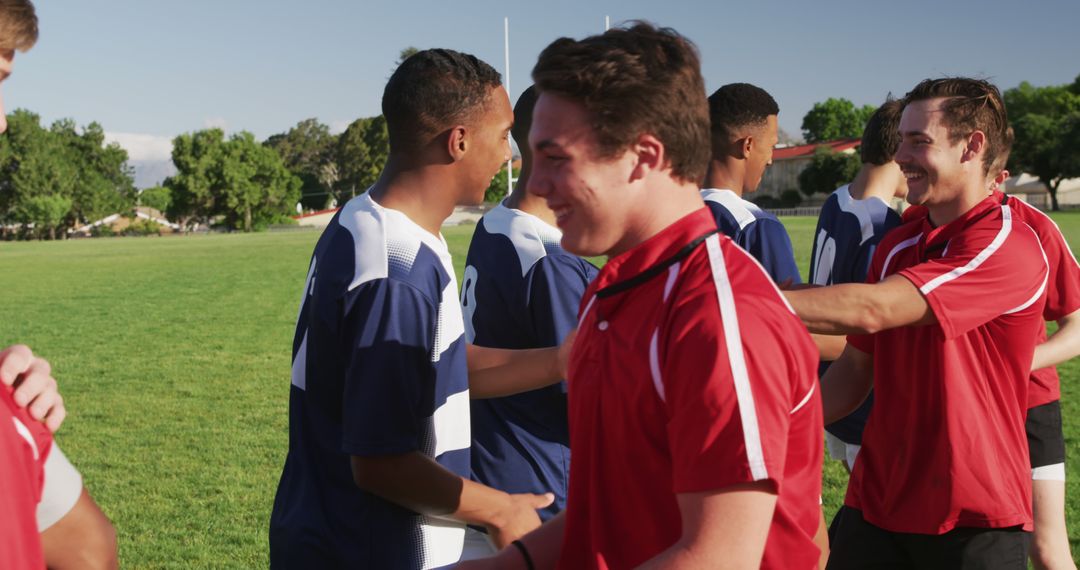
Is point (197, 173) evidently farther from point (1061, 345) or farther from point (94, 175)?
point (1061, 345)

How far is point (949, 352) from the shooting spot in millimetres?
3281

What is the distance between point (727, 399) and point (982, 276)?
6.44ft

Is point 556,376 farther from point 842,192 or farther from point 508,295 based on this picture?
point 842,192

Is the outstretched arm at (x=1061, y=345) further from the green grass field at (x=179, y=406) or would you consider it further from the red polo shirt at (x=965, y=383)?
the green grass field at (x=179, y=406)

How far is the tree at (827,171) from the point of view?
92.0 meters

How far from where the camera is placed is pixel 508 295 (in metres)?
3.61

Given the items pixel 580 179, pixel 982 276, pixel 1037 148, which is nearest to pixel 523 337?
pixel 982 276

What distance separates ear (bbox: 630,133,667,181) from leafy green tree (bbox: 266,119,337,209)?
126 m

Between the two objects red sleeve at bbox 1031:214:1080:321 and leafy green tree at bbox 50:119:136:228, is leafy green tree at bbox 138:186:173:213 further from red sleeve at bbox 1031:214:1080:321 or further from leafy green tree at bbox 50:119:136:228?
red sleeve at bbox 1031:214:1080:321

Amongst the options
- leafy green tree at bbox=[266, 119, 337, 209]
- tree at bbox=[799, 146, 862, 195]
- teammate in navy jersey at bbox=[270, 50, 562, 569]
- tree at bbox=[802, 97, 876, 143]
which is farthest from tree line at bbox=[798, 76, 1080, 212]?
teammate in navy jersey at bbox=[270, 50, 562, 569]

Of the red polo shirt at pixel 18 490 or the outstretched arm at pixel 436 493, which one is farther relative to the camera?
the outstretched arm at pixel 436 493

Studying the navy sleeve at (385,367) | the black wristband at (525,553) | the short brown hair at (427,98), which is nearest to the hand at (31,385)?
the navy sleeve at (385,367)

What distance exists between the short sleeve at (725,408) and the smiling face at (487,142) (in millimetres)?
1606

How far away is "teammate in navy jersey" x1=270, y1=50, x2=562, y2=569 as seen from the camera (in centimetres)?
259
